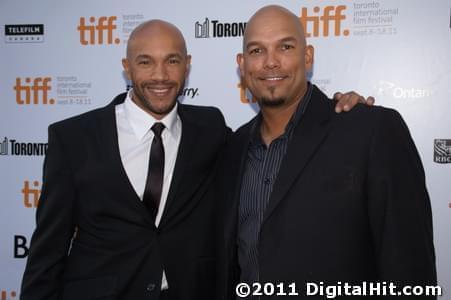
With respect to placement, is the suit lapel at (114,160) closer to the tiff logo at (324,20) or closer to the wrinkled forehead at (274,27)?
the wrinkled forehead at (274,27)

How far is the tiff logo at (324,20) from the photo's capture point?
300 cm

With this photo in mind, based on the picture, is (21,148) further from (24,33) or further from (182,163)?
(182,163)

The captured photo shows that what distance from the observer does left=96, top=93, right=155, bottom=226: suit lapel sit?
1.91 m

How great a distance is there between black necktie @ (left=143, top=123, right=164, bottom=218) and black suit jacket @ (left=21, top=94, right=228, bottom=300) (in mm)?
51

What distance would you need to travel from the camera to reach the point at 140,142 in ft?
6.76

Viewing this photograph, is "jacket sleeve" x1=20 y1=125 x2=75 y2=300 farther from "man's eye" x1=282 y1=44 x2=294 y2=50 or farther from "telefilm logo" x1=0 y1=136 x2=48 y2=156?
"telefilm logo" x1=0 y1=136 x2=48 y2=156

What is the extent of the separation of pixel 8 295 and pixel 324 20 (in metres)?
3.59

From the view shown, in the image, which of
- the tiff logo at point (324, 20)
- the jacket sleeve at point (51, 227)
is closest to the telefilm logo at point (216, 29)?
the tiff logo at point (324, 20)

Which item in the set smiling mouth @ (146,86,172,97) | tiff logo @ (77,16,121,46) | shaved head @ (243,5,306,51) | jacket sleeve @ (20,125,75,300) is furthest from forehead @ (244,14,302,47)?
tiff logo @ (77,16,121,46)

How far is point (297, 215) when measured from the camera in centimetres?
167

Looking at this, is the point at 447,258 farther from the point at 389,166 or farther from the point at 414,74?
the point at 389,166

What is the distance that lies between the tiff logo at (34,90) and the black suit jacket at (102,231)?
168 cm

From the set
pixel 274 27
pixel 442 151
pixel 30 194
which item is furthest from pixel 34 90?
pixel 442 151

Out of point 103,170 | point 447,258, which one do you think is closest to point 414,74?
point 447,258
